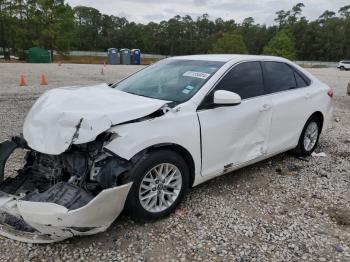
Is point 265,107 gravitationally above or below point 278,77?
below

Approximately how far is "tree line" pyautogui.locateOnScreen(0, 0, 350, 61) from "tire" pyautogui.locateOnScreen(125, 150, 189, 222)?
161ft

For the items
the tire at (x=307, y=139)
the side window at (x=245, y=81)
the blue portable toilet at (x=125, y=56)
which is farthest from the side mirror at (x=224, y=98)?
the blue portable toilet at (x=125, y=56)

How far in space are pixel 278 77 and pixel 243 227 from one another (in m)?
→ 2.27

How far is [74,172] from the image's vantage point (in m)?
3.14

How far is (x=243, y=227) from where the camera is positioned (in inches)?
136

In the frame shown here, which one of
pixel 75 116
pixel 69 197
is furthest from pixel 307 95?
pixel 69 197

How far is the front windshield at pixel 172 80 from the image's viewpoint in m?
3.80

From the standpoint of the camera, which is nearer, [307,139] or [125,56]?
[307,139]

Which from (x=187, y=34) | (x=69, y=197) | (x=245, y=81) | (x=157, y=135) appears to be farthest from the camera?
(x=187, y=34)

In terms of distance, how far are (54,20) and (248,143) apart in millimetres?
50561

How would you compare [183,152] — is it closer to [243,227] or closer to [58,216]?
[243,227]

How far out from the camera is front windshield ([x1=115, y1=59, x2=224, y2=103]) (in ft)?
12.5

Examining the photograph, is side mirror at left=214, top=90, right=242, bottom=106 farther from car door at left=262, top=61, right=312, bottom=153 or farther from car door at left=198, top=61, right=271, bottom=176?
car door at left=262, top=61, right=312, bottom=153

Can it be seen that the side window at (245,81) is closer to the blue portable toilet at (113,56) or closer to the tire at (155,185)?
the tire at (155,185)
